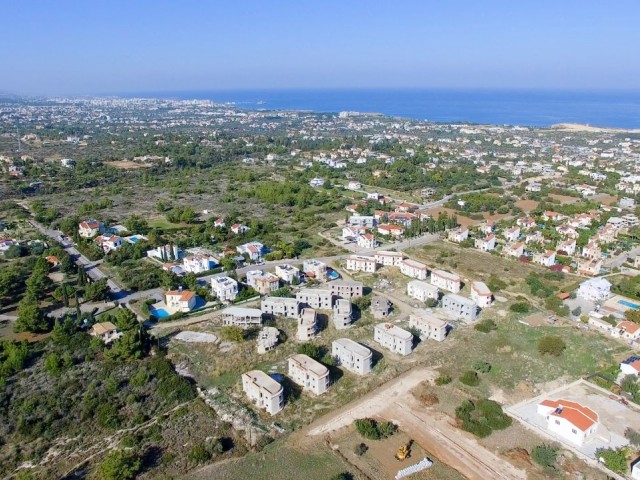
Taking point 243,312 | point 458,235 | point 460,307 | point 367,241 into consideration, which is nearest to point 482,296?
point 460,307

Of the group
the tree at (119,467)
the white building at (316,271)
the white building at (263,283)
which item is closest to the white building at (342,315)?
the white building at (263,283)

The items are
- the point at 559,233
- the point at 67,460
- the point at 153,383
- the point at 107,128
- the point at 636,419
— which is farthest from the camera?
the point at 107,128

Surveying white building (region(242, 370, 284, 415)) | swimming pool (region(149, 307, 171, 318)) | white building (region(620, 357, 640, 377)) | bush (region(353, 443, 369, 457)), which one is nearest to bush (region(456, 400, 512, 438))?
bush (region(353, 443, 369, 457))

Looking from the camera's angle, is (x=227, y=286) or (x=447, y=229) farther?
(x=447, y=229)

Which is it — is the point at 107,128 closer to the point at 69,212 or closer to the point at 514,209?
the point at 69,212

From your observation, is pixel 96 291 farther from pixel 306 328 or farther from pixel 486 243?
pixel 486 243

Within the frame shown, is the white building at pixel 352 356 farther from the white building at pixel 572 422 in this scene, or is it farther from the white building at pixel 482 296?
the white building at pixel 482 296

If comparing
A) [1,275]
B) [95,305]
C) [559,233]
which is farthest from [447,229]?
[1,275]
